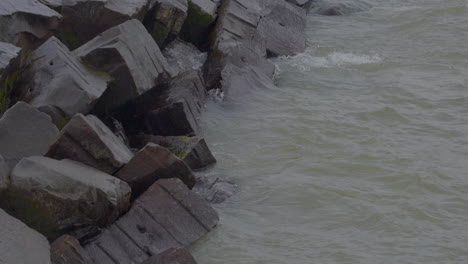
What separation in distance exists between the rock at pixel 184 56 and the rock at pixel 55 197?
5.22 m

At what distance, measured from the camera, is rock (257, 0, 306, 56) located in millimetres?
15266

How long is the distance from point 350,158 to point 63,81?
12.3 feet

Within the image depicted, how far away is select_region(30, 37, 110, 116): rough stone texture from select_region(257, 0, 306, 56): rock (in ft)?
20.4

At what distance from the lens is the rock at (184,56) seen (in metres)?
12.5

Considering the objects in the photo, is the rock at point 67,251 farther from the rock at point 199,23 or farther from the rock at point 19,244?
the rock at point 199,23

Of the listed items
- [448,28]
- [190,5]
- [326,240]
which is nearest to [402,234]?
[326,240]

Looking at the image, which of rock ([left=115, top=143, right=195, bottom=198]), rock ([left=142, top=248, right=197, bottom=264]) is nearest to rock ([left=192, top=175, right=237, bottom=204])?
rock ([left=115, top=143, right=195, bottom=198])

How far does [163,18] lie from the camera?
12.0 meters

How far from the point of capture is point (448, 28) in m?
17.3

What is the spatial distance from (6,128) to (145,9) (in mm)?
4374

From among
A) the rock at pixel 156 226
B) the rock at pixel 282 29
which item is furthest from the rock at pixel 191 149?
the rock at pixel 282 29

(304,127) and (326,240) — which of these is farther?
(304,127)

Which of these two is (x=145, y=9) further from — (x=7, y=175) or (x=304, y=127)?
(x=7, y=175)

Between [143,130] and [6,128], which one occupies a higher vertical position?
[6,128]
